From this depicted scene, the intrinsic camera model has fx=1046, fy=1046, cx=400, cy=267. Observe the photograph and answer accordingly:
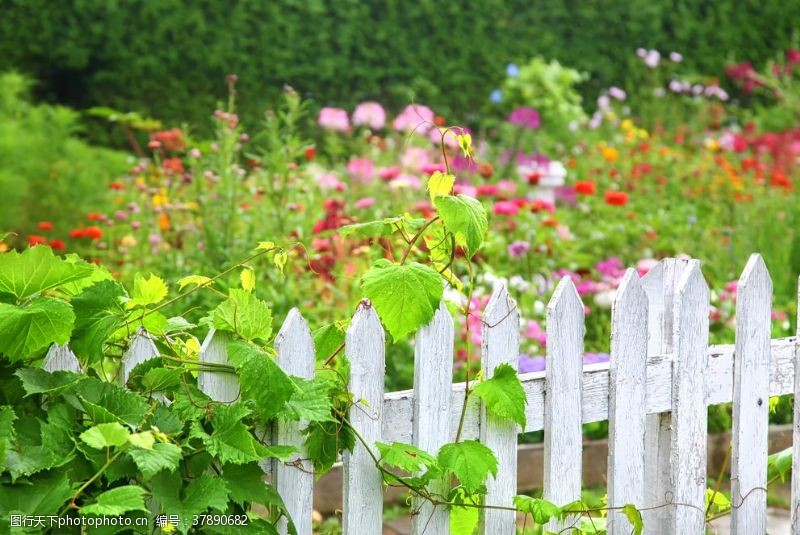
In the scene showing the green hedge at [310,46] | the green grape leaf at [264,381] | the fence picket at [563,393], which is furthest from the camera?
the green hedge at [310,46]

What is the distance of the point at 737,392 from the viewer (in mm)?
2080

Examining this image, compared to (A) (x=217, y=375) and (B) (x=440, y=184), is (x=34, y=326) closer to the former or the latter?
(A) (x=217, y=375)

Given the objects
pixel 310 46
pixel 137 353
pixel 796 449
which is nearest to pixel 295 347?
pixel 137 353

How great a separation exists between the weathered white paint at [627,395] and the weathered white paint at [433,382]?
1.09 ft

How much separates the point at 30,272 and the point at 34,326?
0.27 ft

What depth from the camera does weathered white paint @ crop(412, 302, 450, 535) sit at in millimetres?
1688

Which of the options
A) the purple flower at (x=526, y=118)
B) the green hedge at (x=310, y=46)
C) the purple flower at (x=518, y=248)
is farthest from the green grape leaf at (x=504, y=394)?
the green hedge at (x=310, y=46)

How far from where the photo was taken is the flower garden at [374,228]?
1.55 m

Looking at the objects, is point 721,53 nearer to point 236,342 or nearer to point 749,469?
point 749,469

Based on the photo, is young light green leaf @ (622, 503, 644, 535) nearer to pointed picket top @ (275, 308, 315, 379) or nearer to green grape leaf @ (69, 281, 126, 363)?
Answer: pointed picket top @ (275, 308, 315, 379)

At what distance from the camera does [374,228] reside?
67.3 inches

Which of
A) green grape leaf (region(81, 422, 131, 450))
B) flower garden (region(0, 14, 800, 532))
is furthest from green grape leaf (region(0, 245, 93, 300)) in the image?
green grape leaf (region(81, 422, 131, 450))

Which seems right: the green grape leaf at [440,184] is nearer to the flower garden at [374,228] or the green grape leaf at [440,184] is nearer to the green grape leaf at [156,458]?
the flower garden at [374,228]

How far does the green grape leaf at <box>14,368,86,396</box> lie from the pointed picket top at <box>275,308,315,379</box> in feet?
0.95
